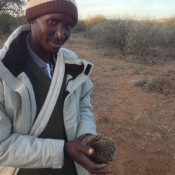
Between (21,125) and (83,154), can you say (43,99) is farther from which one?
(83,154)

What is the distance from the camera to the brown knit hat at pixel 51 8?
1495mm

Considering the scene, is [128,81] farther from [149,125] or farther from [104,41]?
[104,41]

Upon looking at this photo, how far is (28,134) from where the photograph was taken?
59.1 inches

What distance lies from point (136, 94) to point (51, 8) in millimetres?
5263

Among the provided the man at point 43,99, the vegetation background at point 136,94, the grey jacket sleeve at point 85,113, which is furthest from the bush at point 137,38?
the man at point 43,99

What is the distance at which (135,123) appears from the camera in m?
5.11

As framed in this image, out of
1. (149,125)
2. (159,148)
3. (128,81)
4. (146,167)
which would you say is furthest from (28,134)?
(128,81)

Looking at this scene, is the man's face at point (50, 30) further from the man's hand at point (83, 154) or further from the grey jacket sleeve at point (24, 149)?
the man's hand at point (83, 154)

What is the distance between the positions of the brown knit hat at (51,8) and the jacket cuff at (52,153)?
1.77ft

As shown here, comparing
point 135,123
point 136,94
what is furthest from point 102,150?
point 136,94

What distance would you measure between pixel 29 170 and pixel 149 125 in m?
3.71

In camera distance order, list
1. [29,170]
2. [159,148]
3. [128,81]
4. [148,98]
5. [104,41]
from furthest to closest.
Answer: [104,41], [128,81], [148,98], [159,148], [29,170]

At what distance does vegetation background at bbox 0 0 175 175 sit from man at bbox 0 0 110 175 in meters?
2.33

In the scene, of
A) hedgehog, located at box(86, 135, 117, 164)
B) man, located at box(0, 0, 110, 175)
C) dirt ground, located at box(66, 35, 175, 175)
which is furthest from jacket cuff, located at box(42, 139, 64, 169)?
dirt ground, located at box(66, 35, 175, 175)
